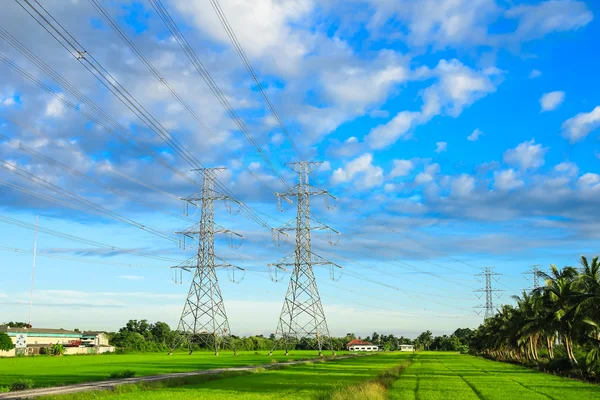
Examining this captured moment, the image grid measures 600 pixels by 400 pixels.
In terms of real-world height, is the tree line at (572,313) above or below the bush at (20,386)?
above

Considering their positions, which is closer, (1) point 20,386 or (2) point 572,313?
(1) point 20,386

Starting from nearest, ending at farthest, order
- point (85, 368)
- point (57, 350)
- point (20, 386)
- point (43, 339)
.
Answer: point (20, 386), point (85, 368), point (57, 350), point (43, 339)

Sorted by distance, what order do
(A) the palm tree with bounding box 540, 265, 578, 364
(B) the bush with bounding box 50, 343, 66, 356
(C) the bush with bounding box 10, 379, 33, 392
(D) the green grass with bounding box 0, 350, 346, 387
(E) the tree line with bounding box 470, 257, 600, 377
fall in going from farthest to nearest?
(B) the bush with bounding box 50, 343, 66, 356, (A) the palm tree with bounding box 540, 265, 578, 364, (E) the tree line with bounding box 470, 257, 600, 377, (D) the green grass with bounding box 0, 350, 346, 387, (C) the bush with bounding box 10, 379, 33, 392

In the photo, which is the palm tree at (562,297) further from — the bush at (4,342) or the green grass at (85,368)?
the bush at (4,342)

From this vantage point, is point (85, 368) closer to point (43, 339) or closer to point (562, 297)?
point (562, 297)

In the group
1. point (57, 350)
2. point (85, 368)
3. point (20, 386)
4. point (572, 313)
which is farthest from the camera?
point (57, 350)

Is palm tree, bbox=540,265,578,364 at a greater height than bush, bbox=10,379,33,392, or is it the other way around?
palm tree, bbox=540,265,578,364

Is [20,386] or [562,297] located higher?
[562,297]

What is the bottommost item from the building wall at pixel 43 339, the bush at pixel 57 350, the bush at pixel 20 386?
the bush at pixel 57 350

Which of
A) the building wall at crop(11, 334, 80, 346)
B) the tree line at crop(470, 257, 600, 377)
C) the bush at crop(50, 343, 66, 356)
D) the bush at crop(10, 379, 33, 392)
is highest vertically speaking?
the tree line at crop(470, 257, 600, 377)

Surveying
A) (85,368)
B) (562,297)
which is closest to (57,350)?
(85,368)

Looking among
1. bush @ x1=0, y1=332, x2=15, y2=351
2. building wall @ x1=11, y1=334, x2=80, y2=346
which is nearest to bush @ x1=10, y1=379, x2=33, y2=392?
bush @ x1=0, y1=332, x2=15, y2=351

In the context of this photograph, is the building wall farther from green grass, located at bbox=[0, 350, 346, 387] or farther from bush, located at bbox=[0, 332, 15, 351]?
green grass, located at bbox=[0, 350, 346, 387]

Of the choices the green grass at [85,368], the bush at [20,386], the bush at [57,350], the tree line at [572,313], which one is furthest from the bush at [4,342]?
the tree line at [572,313]
